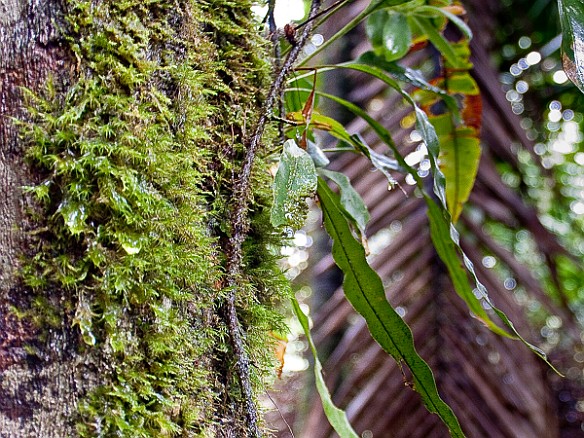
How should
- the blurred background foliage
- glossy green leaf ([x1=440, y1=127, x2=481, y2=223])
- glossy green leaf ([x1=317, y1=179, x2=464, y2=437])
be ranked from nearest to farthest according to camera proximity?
glossy green leaf ([x1=317, y1=179, x2=464, y2=437]) → glossy green leaf ([x1=440, y1=127, x2=481, y2=223]) → the blurred background foliage

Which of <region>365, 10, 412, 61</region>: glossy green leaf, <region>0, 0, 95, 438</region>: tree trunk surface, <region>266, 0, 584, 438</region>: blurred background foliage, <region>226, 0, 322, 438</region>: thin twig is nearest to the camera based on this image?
<region>0, 0, 95, 438</region>: tree trunk surface

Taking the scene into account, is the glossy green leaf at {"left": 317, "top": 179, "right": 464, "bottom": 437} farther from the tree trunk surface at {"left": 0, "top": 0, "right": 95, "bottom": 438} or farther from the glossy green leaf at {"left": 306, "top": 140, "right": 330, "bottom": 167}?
the tree trunk surface at {"left": 0, "top": 0, "right": 95, "bottom": 438}

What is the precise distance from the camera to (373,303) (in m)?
0.65

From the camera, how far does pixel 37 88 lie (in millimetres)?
454

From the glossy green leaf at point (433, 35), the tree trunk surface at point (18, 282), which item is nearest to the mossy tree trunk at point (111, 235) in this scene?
the tree trunk surface at point (18, 282)

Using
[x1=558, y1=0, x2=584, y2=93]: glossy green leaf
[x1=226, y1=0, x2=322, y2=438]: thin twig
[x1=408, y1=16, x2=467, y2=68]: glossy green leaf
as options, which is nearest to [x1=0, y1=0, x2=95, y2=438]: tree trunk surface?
[x1=226, y1=0, x2=322, y2=438]: thin twig

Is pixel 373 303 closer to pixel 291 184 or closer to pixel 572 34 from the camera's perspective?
pixel 291 184

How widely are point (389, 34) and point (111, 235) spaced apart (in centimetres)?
65

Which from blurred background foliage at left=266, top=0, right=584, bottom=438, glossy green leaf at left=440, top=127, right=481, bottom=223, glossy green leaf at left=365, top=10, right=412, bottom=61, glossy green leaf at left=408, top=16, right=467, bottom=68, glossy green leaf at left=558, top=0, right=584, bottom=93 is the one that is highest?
glossy green leaf at left=558, top=0, right=584, bottom=93

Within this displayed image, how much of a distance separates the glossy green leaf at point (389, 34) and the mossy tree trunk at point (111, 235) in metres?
0.46

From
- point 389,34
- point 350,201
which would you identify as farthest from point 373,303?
point 389,34

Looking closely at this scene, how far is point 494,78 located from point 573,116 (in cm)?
116

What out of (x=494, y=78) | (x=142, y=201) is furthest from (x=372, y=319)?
(x=494, y=78)

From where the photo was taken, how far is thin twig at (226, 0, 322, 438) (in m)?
0.51
